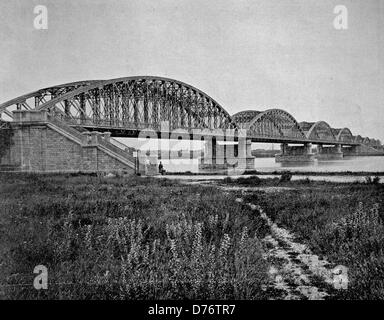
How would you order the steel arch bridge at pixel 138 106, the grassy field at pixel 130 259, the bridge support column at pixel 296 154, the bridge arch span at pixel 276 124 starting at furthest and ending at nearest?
the bridge arch span at pixel 276 124, the bridge support column at pixel 296 154, the steel arch bridge at pixel 138 106, the grassy field at pixel 130 259

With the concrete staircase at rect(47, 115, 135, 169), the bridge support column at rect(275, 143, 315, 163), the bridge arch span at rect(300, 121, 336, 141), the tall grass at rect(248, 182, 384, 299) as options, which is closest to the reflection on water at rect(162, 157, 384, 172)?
the concrete staircase at rect(47, 115, 135, 169)

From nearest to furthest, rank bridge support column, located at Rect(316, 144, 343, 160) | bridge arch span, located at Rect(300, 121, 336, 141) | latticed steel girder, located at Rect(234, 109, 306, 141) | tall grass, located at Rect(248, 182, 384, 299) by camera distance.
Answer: tall grass, located at Rect(248, 182, 384, 299) < latticed steel girder, located at Rect(234, 109, 306, 141) < bridge support column, located at Rect(316, 144, 343, 160) < bridge arch span, located at Rect(300, 121, 336, 141)

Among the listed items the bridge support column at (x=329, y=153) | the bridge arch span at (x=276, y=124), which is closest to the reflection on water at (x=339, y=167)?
the bridge arch span at (x=276, y=124)

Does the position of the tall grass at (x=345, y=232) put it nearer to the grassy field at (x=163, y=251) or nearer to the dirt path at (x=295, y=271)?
the grassy field at (x=163, y=251)

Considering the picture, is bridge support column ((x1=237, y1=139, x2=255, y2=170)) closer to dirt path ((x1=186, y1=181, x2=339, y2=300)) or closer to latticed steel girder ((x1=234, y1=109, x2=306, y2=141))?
latticed steel girder ((x1=234, y1=109, x2=306, y2=141))
